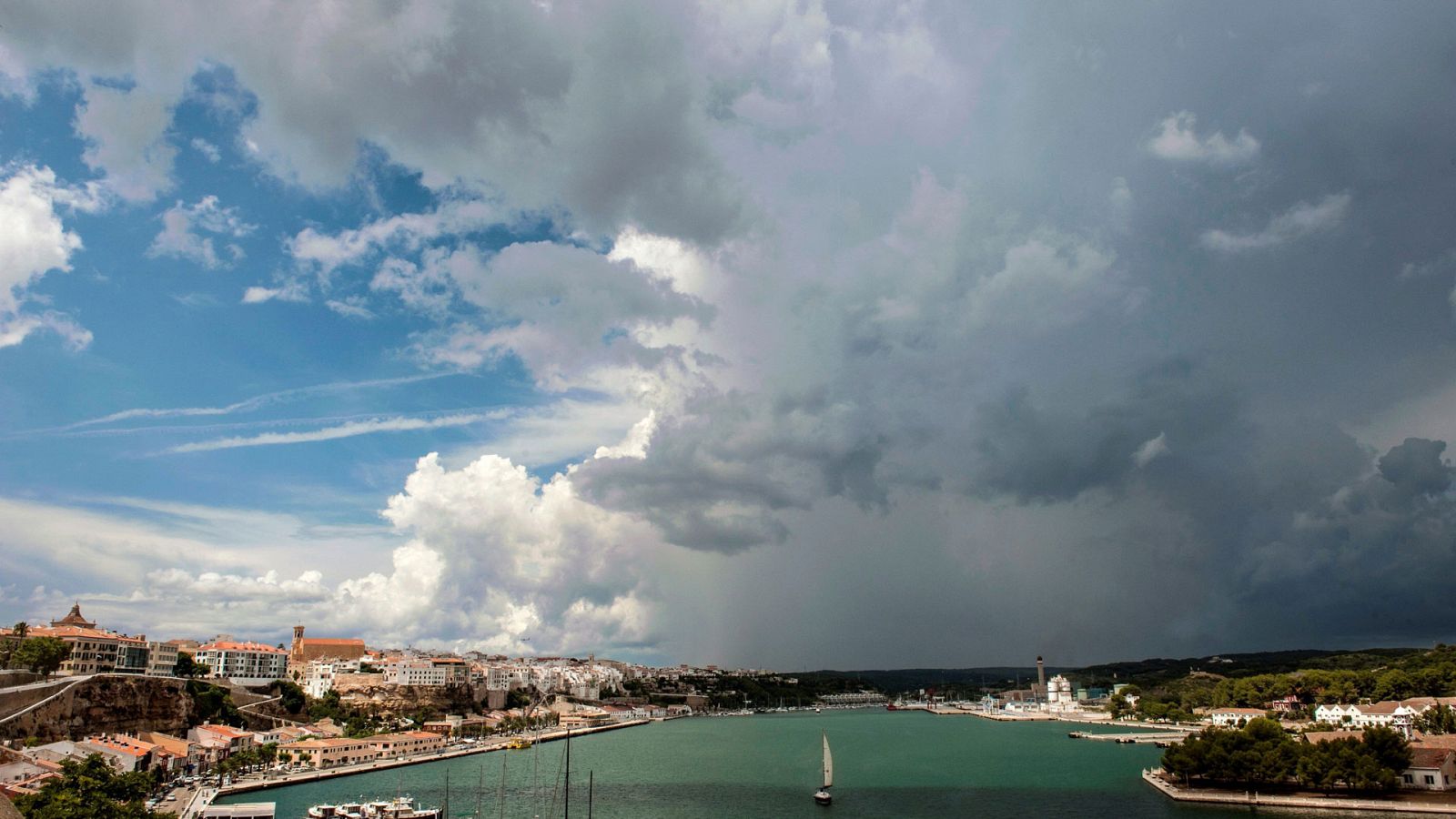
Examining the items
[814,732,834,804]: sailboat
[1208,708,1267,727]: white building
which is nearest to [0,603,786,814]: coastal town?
[814,732,834,804]: sailboat

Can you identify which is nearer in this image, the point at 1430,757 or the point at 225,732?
the point at 1430,757

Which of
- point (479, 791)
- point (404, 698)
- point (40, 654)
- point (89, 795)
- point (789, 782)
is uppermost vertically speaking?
point (40, 654)

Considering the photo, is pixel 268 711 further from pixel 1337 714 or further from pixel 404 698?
pixel 1337 714

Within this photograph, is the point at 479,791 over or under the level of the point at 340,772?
under

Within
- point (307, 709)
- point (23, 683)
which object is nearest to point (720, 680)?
point (307, 709)

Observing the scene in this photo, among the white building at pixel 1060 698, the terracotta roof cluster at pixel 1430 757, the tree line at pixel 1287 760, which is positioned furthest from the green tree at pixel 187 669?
the white building at pixel 1060 698

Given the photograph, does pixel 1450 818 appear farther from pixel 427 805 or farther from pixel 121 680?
pixel 121 680

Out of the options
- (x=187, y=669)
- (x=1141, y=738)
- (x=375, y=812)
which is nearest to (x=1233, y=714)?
(x=1141, y=738)
